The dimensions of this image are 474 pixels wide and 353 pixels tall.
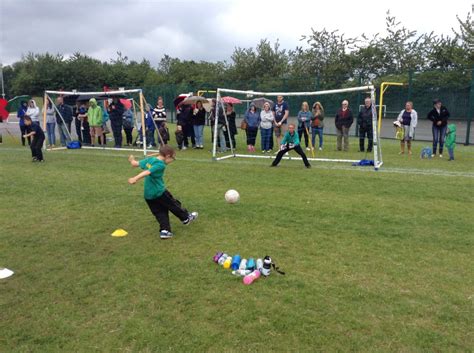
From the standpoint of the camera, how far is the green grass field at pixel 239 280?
132 inches

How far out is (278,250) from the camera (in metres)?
5.13

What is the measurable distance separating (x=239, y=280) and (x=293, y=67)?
3961 centimetres

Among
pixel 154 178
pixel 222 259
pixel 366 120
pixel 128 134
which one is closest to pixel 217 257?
pixel 222 259

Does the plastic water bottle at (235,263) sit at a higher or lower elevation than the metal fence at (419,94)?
lower

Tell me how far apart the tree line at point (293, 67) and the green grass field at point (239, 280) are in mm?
13503

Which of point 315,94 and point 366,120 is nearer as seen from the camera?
point 315,94

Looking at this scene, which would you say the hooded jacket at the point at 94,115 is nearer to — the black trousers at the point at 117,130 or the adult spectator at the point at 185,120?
the black trousers at the point at 117,130

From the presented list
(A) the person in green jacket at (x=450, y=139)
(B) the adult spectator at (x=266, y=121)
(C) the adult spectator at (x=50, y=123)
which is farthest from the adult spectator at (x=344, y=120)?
(C) the adult spectator at (x=50, y=123)

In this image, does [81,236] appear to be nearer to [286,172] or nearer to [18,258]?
[18,258]

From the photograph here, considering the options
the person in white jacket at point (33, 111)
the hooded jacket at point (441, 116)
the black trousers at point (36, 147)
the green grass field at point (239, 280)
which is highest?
the person in white jacket at point (33, 111)

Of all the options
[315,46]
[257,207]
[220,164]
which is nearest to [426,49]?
[315,46]

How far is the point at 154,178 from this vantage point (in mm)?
5648

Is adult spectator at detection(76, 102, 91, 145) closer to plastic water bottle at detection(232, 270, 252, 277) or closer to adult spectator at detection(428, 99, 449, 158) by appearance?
adult spectator at detection(428, 99, 449, 158)

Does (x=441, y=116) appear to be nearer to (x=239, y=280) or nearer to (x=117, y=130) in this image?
(x=239, y=280)
